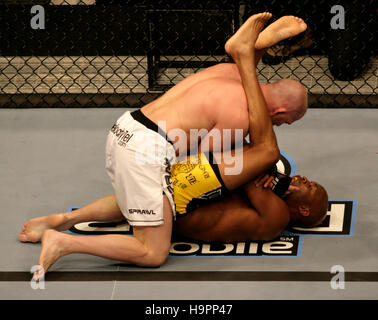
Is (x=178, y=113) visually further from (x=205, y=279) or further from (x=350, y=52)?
(x=350, y=52)

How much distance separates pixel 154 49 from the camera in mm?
4457

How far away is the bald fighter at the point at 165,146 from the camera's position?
2539mm

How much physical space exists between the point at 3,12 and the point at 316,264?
10.7 feet

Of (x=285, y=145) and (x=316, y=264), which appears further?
(x=285, y=145)

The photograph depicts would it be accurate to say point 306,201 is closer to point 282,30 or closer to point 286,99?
point 286,99

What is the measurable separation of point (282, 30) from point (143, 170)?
79 centimetres

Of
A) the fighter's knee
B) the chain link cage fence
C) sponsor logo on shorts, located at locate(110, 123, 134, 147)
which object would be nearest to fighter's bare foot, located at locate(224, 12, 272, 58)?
sponsor logo on shorts, located at locate(110, 123, 134, 147)

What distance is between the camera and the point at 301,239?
2.82m

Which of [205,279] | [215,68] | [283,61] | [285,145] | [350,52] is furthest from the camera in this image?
[283,61]

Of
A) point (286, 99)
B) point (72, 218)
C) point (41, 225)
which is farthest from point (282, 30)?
point (41, 225)

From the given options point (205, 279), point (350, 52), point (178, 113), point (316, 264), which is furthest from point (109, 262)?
point (350, 52)

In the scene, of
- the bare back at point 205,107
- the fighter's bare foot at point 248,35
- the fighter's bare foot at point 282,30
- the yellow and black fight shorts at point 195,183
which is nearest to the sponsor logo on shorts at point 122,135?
the bare back at point 205,107

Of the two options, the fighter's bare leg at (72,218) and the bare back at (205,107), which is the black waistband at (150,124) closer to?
the bare back at (205,107)

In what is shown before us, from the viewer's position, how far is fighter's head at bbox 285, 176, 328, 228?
2740 mm
